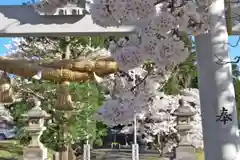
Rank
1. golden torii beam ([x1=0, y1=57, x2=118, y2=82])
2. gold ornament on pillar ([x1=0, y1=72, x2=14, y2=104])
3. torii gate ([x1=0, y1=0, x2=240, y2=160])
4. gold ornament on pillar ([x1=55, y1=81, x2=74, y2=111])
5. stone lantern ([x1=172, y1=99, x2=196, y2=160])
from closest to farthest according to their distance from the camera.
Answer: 1. torii gate ([x1=0, y1=0, x2=240, y2=160])
2. golden torii beam ([x1=0, y1=57, x2=118, y2=82])
3. gold ornament on pillar ([x1=0, y1=72, x2=14, y2=104])
4. gold ornament on pillar ([x1=55, y1=81, x2=74, y2=111])
5. stone lantern ([x1=172, y1=99, x2=196, y2=160])

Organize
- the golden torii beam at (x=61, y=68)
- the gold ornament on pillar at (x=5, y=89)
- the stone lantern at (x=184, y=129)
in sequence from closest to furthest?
1. the golden torii beam at (x=61, y=68)
2. the gold ornament on pillar at (x=5, y=89)
3. the stone lantern at (x=184, y=129)

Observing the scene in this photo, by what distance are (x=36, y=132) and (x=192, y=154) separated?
305 centimetres

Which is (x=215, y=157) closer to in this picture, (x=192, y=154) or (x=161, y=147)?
(x=192, y=154)

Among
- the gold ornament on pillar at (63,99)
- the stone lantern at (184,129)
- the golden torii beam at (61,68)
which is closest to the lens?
the golden torii beam at (61,68)

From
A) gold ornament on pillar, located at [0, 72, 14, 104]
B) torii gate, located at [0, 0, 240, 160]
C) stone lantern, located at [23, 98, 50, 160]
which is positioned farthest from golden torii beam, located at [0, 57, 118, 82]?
stone lantern, located at [23, 98, 50, 160]

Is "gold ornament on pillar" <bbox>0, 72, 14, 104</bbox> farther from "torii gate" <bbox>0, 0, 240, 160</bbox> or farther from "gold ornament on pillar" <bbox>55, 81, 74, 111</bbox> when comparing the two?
"torii gate" <bbox>0, 0, 240, 160</bbox>

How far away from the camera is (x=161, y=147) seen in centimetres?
1045

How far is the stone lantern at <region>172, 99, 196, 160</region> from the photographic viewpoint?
6238mm

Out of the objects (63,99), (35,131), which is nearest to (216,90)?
(63,99)

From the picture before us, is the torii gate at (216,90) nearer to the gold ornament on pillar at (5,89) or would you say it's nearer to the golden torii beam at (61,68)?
the golden torii beam at (61,68)

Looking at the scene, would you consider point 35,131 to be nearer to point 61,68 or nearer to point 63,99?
point 63,99

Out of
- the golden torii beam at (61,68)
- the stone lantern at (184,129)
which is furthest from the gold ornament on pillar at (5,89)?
the stone lantern at (184,129)

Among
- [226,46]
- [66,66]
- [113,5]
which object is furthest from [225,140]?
[66,66]

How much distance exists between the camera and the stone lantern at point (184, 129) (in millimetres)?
6238
